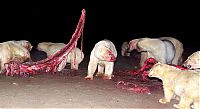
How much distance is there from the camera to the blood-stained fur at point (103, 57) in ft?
35.4

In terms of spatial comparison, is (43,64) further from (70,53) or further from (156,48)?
(156,48)

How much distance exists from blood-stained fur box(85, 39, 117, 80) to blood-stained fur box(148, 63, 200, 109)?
2.00 m

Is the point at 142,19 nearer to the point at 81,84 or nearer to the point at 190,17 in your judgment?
the point at 190,17

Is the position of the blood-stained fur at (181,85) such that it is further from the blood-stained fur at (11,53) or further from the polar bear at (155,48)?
the blood-stained fur at (11,53)

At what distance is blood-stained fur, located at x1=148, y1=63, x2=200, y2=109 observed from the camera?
7891 mm

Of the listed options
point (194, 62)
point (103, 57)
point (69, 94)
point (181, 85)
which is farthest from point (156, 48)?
point (181, 85)

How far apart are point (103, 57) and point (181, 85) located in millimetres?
3104

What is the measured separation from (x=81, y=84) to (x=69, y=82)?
0.45 metres

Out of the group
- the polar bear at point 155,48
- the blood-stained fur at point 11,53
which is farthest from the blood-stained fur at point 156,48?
the blood-stained fur at point 11,53

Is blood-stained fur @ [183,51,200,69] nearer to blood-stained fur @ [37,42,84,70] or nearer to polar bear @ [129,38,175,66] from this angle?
polar bear @ [129,38,175,66]

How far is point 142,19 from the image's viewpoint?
49.2 metres

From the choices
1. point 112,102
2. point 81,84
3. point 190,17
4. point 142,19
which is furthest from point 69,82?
point 190,17

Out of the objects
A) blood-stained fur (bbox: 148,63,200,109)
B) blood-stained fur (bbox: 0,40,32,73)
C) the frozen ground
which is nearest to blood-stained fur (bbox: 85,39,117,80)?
the frozen ground

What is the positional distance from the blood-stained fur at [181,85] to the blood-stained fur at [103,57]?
200 cm
